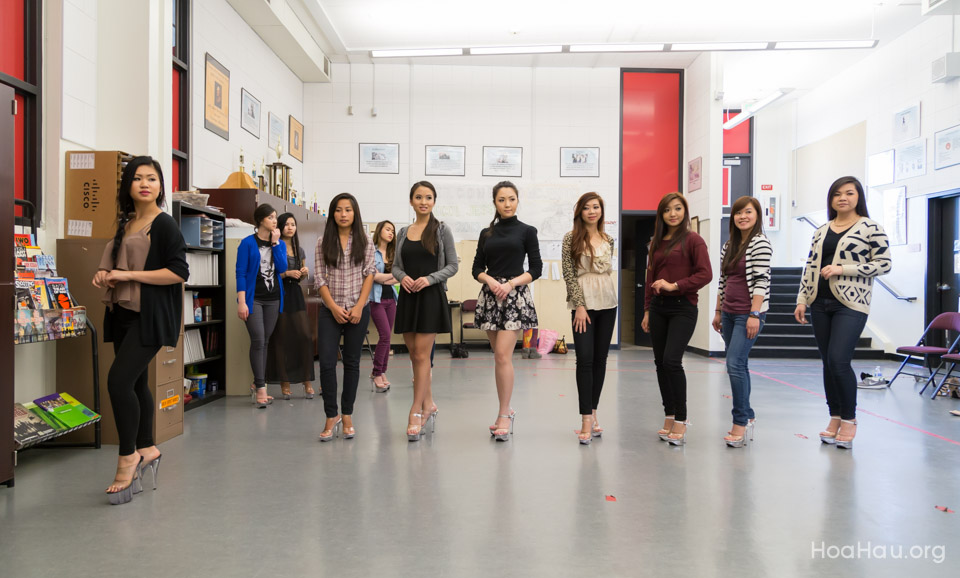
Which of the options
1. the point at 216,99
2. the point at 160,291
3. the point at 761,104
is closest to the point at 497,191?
the point at 160,291

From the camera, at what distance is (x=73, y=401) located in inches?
131

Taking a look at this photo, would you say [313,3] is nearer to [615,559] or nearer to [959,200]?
[615,559]

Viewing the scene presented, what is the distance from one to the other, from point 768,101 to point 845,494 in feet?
26.5

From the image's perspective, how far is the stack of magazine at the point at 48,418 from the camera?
2.86 m

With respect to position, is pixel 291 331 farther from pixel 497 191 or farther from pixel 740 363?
pixel 740 363

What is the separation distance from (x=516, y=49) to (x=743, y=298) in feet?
17.2

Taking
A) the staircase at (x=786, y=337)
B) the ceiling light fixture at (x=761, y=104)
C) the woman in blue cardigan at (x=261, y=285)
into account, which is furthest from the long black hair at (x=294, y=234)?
the ceiling light fixture at (x=761, y=104)

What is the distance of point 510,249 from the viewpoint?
3.46 meters

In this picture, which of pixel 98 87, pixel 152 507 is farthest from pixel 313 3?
pixel 152 507

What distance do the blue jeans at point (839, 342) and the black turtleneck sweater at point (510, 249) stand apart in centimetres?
162

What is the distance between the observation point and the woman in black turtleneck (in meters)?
3.44

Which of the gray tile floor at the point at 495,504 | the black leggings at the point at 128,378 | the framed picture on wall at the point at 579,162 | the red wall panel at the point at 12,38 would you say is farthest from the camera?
the framed picture on wall at the point at 579,162

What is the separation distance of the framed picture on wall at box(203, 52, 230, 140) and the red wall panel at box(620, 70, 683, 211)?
19.0 ft

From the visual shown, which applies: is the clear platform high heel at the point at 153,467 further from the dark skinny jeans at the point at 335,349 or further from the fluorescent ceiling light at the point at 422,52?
the fluorescent ceiling light at the point at 422,52
